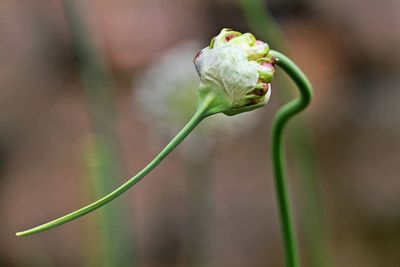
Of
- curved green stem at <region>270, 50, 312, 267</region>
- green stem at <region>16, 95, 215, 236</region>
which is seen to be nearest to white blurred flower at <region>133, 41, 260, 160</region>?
curved green stem at <region>270, 50, 312, 267</region>

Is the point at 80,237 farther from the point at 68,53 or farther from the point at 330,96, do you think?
the point at 330,96

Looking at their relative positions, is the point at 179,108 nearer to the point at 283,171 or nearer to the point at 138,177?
the point at 283,171

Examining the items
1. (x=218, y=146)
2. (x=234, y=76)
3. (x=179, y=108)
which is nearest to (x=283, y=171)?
(x=234, y=76)

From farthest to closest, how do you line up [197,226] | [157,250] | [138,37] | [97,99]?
[138,37] < [157,250] < [197,226] < [97,99]

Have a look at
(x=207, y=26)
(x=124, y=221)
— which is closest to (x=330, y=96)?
(x=207, y=26)

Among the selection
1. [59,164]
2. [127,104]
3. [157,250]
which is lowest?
[157,250]

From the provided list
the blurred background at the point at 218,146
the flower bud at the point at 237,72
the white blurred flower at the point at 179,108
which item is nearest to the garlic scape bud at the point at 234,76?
the flower bud at the point at 237,72

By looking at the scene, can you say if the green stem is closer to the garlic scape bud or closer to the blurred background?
the garlic scape bud
